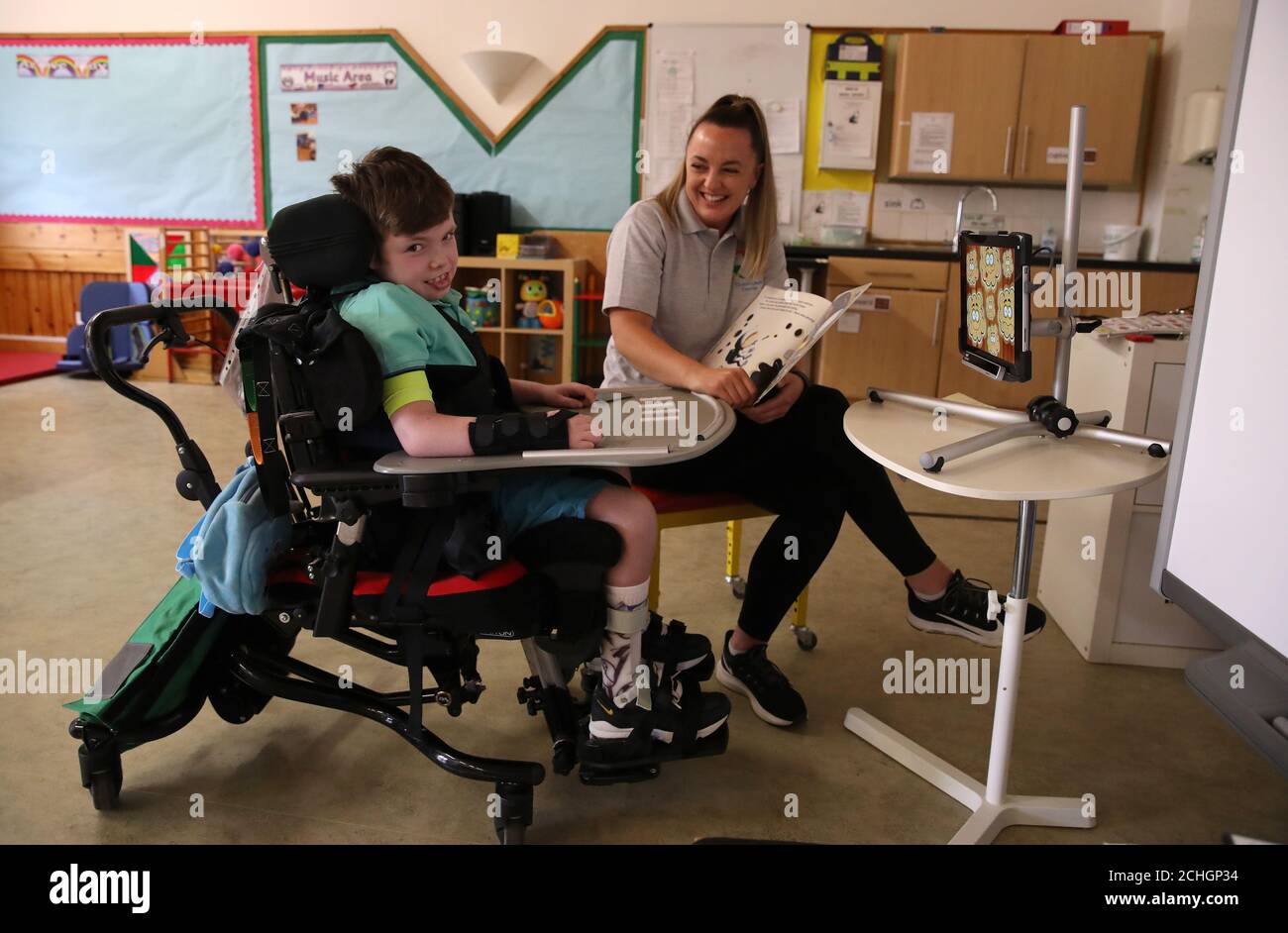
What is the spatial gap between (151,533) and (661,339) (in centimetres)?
180

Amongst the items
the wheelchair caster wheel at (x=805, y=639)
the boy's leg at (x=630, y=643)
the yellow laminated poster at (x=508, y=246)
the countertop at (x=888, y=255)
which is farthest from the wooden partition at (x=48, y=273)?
the boy's leg at (x=630, y=643)

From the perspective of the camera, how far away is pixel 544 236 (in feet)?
16.5

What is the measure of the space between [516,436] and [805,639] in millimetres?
1161

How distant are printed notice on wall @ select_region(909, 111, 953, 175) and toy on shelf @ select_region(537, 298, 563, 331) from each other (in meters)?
1.83

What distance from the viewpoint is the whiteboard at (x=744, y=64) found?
4848mm

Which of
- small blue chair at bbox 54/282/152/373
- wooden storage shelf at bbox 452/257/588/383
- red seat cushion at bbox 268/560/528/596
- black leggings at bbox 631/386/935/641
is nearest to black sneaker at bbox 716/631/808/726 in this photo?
black leggings at bbox 631/386/935/641

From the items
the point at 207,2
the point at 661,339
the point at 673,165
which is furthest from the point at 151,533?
the point at 207,2

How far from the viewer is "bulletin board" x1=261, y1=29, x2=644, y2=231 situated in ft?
16.5

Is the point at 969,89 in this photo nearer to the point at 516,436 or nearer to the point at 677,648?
the point at 677,648

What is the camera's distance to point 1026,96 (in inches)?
177

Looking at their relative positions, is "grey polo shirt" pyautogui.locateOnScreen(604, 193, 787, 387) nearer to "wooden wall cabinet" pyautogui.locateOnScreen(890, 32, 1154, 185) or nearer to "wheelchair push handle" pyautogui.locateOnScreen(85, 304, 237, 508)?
"wheelchair push handle" pyautogui.locateOnScreen(85, 304, 237, 508)

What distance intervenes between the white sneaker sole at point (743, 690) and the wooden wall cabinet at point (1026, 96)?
3477 mm

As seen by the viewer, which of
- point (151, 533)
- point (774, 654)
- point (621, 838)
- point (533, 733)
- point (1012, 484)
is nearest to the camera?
point (1012, 484)
